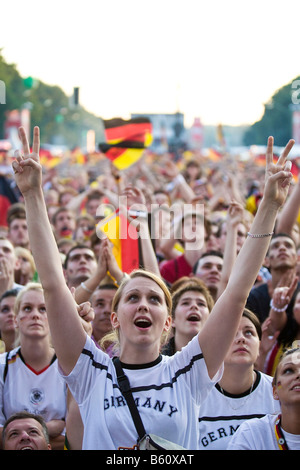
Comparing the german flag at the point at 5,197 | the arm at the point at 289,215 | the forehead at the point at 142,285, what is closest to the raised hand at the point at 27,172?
the forehead at the point at 142,285

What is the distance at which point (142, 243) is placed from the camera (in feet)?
17.3

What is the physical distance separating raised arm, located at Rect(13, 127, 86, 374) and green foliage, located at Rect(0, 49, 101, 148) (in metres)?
36.6

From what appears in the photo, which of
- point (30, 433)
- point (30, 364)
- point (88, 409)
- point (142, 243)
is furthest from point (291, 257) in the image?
point (88, 409)

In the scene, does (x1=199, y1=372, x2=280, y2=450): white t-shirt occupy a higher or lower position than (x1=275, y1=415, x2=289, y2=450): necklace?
lower

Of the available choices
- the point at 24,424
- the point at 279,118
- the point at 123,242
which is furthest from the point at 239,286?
the point at 279,118

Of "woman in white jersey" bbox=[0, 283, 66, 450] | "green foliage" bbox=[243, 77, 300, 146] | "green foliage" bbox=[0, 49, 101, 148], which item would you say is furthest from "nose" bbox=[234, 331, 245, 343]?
"green foliage" bbox=[243, 77, 300, 146]

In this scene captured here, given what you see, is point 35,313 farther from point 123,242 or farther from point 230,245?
point 123,242

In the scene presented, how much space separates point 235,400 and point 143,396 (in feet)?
3.18

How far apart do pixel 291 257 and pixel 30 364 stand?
250cm

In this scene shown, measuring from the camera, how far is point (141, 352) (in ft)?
10.3

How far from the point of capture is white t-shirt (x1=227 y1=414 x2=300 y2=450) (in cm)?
313

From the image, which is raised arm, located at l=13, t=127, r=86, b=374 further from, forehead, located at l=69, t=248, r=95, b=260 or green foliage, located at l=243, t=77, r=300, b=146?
green foliage, located at l=243, t=77, r=300, b=146

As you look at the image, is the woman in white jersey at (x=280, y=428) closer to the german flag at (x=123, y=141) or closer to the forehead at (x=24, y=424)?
the forehead at (x=24, y=424)

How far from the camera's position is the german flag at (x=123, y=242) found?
5.72m
